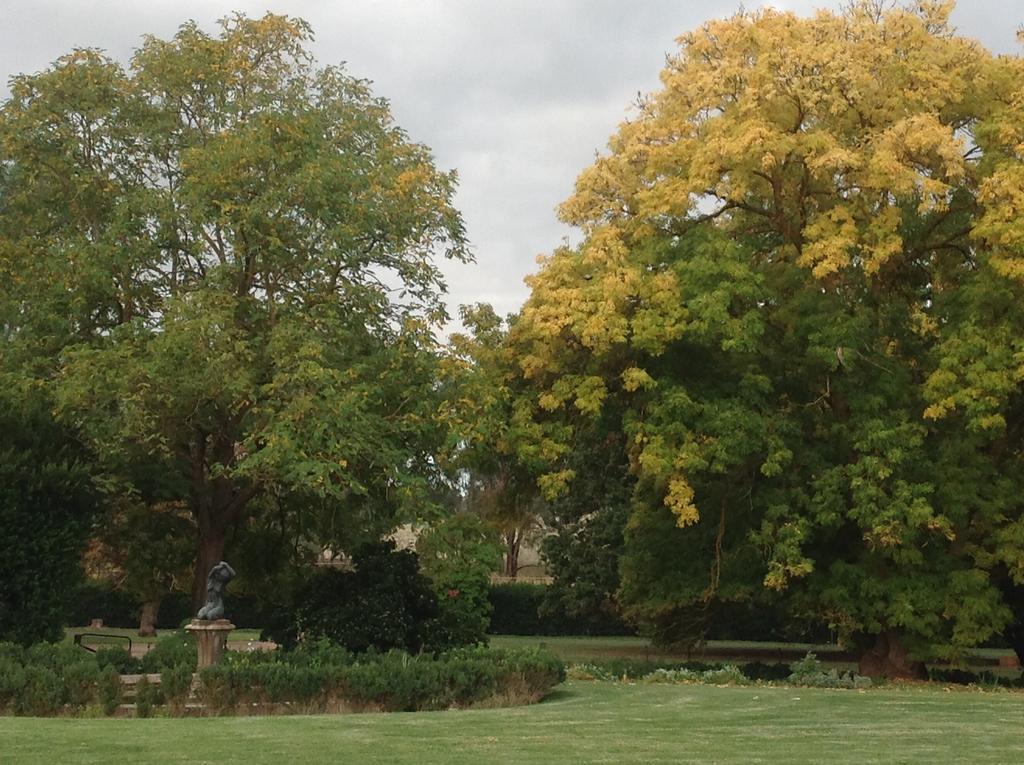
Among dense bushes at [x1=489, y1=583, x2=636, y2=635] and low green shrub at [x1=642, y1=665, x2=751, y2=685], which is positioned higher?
dense bushes at [x1=489, y1=583, x2=636, y2=635]

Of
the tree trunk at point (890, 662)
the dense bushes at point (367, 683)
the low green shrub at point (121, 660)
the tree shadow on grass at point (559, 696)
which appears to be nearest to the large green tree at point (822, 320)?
the tree trunk at point (890, 662)

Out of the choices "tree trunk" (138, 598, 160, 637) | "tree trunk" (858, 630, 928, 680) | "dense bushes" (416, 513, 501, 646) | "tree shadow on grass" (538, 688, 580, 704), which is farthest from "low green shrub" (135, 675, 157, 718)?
"tree trunk" (138, 598, 160, 637)

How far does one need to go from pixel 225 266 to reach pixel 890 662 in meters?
13.9

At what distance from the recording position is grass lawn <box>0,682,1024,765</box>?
32.4ft

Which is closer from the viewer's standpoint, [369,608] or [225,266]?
[369,608]

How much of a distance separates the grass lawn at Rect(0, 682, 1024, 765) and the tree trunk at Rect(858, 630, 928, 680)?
27.5ft

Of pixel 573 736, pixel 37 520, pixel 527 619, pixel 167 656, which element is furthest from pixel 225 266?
pixel 527 619

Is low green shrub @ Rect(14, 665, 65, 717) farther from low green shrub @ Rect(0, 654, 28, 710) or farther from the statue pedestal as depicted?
the statue pedestal

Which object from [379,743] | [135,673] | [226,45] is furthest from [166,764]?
[226,45]

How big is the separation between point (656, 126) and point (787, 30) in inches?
112

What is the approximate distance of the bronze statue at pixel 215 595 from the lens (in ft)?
54.1

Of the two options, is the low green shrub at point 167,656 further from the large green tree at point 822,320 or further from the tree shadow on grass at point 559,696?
the large green tree at point 822,320

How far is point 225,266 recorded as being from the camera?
20.7 m

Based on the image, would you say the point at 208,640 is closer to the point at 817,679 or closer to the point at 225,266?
the point at 225,266
